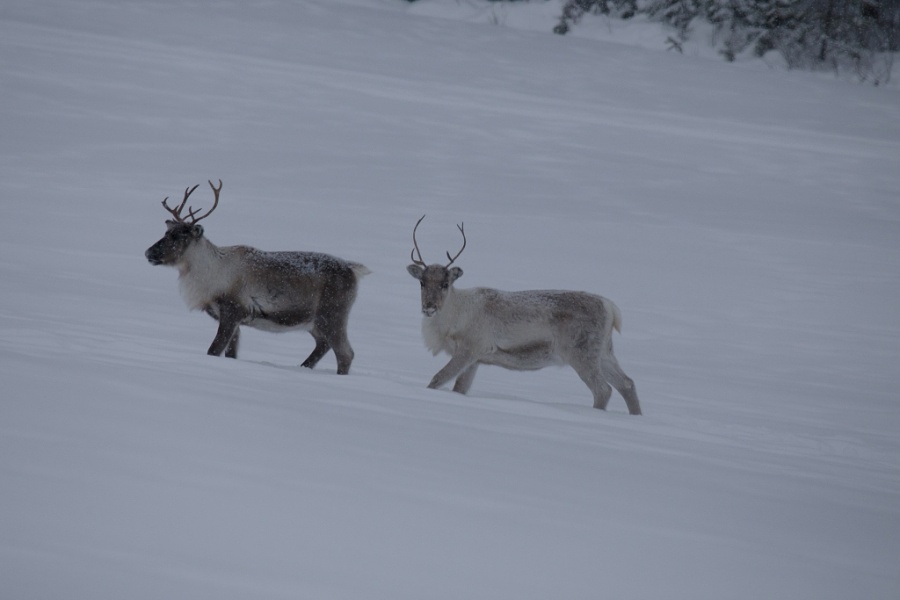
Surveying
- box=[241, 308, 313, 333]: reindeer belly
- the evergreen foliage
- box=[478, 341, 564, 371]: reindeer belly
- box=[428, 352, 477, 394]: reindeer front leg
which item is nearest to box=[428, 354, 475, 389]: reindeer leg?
box=[428, 352, 477, 394]: reindeer front leg

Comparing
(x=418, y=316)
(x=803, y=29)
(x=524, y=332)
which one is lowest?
(x=418, y=316)

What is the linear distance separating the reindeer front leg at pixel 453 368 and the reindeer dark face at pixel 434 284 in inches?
13.7

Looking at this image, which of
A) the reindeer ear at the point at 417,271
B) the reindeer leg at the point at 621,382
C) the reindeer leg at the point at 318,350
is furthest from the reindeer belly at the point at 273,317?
the reindeer leg at the point at 621,382

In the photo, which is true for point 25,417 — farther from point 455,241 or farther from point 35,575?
point 455,241

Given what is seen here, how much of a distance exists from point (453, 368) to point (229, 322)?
154cm

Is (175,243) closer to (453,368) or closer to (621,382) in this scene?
(453,368)

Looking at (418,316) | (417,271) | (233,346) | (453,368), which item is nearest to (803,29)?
(418,316)

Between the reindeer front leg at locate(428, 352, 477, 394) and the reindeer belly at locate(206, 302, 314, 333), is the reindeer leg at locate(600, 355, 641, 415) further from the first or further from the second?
the reindeer belly at locate(206, 302, 314, 333)

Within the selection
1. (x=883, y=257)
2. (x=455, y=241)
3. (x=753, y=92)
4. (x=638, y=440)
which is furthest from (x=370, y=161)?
(x=638, y=440)

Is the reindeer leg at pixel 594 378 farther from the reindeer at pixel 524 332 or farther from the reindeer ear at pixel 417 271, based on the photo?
the reindeer ear at pixel 417 271

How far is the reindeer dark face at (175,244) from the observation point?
8.32 meters

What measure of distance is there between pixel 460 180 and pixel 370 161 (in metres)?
1.47

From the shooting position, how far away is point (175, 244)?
835 centimetres

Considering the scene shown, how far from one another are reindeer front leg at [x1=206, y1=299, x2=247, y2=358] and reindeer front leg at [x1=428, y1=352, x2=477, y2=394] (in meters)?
1.38
